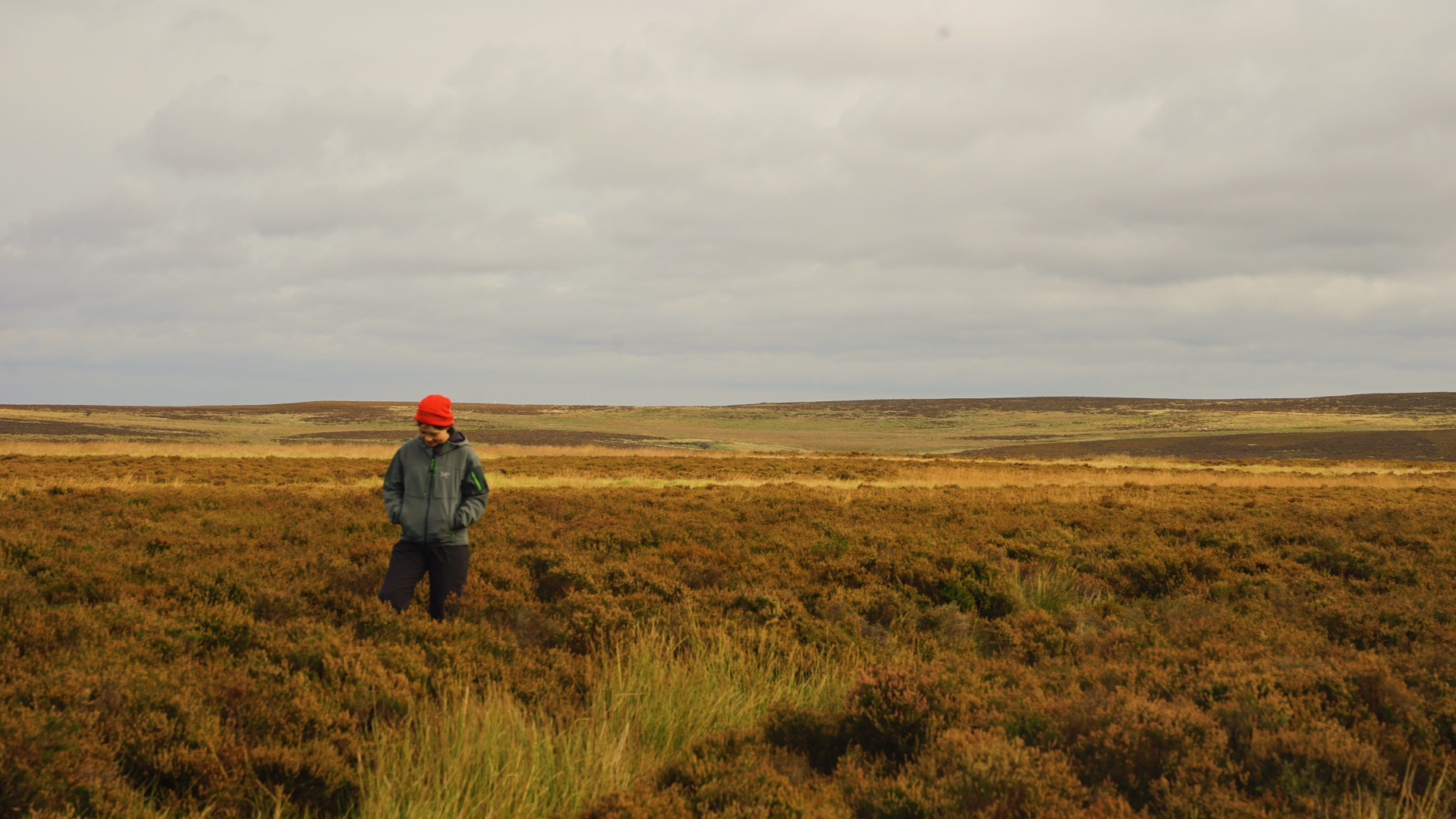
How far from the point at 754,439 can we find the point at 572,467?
182 feet

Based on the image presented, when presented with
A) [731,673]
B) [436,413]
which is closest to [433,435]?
[436,413]

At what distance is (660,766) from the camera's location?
4629 millimetres

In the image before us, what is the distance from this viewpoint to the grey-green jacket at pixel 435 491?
7.35 m

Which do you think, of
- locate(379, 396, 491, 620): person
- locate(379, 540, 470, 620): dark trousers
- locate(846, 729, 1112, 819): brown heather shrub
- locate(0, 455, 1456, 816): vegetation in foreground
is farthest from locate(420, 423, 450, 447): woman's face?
locate(846, 729, 1112, 819): brown heather shrub

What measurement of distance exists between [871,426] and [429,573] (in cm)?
11027

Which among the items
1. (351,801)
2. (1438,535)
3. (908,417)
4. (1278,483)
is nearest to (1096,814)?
(351,801)

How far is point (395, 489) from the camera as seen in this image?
7543 millimetres

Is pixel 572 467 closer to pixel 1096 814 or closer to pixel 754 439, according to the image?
pixel 1096 814

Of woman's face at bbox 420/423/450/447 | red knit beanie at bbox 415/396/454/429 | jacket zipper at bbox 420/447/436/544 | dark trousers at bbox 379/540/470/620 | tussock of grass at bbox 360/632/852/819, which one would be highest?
red knit beanie at bbox 415/396/454/429

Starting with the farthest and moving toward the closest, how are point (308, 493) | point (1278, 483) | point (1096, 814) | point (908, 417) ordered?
point (908, 417), point (1278, 483), point (308, 493), point (1096, 814)

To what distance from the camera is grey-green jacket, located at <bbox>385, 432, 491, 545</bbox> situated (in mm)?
7352

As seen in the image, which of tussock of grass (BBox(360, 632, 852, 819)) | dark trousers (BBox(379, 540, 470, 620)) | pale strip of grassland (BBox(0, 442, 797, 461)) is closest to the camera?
tussock of grass (BBox(360, 632, 852, 819))

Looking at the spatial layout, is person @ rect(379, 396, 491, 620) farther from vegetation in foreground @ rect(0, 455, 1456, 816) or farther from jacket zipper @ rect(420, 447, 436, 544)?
vegetation in foreground @ rect(0, 455, 1456, 816)

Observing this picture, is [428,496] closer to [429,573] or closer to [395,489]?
[395,489]
